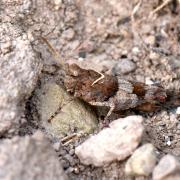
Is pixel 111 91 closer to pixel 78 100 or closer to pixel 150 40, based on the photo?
pixel 78 100

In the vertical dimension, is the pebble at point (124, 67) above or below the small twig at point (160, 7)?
below

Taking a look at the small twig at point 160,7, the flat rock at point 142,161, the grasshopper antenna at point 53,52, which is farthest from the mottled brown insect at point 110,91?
the small twig at point 160,7

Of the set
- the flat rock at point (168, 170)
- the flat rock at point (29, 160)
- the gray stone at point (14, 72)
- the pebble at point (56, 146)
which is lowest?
the pebble at point (56, 146)

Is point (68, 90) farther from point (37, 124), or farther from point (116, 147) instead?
point (116, 147)

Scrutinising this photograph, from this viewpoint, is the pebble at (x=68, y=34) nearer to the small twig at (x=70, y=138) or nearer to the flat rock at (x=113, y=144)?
the small twig at (x=70, y=138)

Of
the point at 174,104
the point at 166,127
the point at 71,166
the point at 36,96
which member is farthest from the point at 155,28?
the point at 71,166

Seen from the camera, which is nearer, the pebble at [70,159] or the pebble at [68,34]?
the pebble at [70,159]

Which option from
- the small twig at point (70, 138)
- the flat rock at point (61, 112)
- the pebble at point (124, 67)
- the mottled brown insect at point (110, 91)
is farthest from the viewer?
the pebble at point (124, 67)
